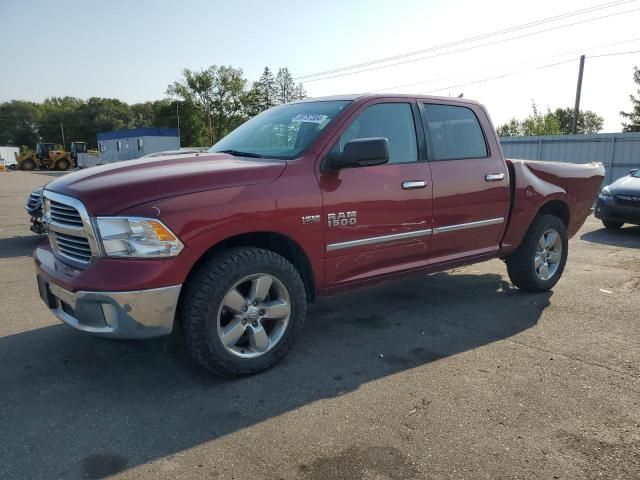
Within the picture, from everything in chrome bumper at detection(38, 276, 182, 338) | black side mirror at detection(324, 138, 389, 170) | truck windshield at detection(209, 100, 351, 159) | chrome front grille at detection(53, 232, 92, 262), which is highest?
truck windshield at detection(209, 100, 351, 159)

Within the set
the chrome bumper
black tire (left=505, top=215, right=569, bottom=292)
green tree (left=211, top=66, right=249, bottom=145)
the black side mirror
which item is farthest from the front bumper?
green tree (left=211, top=66, right=249, bottom=145)

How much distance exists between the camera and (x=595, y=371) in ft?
11.2

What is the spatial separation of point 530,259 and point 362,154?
2678 mm

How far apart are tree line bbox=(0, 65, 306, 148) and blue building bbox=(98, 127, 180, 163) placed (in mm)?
25776

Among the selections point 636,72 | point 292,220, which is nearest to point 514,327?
point 292,220

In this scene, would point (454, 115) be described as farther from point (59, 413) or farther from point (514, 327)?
point (59, 413)

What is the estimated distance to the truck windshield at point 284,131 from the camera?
3.63 m

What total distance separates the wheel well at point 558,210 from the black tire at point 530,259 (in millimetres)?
115

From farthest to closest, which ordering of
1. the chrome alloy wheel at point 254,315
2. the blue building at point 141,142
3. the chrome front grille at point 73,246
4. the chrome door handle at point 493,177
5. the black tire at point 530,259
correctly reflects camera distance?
1. the blue building at point 141,142
2. the black tire at point 530,259
3. the chrome door handle at point 493,177
4. the chrome alloy wheel at point 254,315
5. the chrome front grille at point 73,246

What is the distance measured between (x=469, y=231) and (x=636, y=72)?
5298 cm

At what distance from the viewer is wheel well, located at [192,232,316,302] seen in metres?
3.17

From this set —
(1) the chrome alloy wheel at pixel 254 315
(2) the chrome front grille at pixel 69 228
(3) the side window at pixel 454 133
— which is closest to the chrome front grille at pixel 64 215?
(2) the chrome front grille at pixel 69 228

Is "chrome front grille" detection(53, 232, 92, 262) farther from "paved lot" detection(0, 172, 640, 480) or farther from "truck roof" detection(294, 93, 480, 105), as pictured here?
"truck roof" detection(294, 93, 480, 105)

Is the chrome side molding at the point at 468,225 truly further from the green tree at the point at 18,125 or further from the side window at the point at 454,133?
the green tree at the point at 18,125
